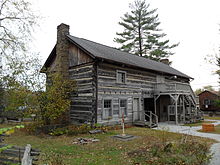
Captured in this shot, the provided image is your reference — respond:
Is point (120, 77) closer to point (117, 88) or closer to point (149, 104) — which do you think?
point (117, 88)

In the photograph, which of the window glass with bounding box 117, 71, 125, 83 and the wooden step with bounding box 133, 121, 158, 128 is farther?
the window glass with bounding box 117, 71, 125, 83

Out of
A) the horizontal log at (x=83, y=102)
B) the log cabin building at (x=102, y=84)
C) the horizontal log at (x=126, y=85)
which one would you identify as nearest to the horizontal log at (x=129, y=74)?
the log cabin building at (x=102, y=84)

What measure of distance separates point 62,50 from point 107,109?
6.45 meters

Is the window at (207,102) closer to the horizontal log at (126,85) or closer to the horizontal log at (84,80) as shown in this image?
the horizontal log at (126,85)

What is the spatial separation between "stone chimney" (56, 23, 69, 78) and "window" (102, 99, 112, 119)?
4.44 metres

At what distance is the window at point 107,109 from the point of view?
42.7ft

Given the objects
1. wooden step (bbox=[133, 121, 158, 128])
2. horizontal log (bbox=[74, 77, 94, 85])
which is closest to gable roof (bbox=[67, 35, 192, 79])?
horizontal log (bbox=[74, 77, 94, 85])

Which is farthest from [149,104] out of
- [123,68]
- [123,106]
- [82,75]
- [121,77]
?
[82,75]

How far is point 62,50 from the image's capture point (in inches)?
575

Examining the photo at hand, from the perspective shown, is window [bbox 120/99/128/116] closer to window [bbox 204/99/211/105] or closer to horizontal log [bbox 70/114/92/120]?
horizontal log [bbox 70/114/92/120]

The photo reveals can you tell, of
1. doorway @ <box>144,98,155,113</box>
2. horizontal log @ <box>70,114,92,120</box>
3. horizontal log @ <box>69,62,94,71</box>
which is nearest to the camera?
horizontal log @ <box>70,114,92,120</box>

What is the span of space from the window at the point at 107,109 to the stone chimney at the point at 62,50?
4.44 metres

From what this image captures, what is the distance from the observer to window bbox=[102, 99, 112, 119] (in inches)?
513

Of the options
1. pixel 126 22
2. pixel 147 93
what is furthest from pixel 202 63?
pixel 126 22
